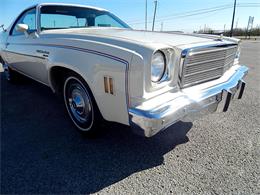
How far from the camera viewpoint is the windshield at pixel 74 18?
3447 mm

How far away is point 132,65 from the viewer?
1.76m

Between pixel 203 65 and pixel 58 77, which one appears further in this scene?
pixel 58 77

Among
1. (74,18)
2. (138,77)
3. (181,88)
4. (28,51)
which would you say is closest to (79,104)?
(138,77)

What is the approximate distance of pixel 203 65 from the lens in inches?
89.1

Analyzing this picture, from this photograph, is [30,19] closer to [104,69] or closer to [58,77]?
[58,77]

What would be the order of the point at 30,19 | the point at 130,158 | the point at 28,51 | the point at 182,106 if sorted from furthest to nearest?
1. the point at 30,19
2. the point at 28,51
3. the point at 130,158
4. the point at 182,106

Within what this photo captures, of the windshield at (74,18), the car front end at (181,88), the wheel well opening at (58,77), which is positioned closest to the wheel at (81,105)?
the wheel well opening at (58,77)

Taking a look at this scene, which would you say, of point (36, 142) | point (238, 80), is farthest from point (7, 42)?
point (238, 80)

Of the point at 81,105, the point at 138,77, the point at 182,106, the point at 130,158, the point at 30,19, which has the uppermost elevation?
the point at 30,19

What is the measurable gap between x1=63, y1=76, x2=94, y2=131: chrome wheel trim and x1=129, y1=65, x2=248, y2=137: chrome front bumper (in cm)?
82

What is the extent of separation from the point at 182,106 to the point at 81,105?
128 centimetres

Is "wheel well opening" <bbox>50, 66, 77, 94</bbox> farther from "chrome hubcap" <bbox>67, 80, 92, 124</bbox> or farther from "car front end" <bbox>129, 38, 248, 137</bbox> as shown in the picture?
"car front end" <bbox>129, 38, 248, 137</bbox>

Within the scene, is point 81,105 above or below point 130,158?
above

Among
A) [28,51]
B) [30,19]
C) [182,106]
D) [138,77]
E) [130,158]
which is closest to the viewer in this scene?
[138,77]
